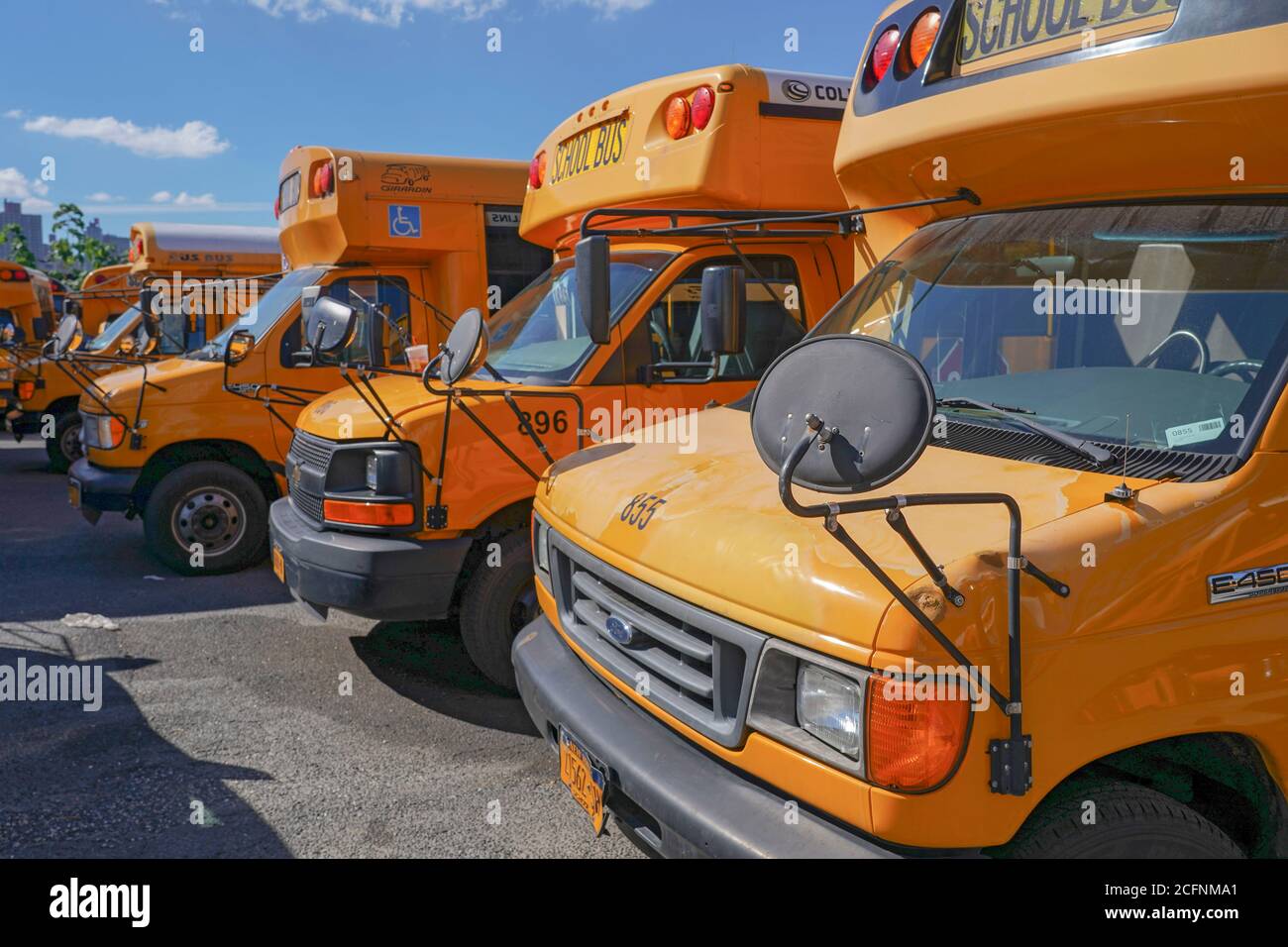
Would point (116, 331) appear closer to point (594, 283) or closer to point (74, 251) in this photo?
point (594, 283)

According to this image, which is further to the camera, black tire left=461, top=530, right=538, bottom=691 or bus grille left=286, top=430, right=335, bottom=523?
bus grille left=286, top=430, right=335, bottom=523

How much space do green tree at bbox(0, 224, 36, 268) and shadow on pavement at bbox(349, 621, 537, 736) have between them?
98.9 feet

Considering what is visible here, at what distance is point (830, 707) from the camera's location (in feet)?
7.27

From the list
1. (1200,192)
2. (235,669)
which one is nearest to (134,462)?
(235,669)

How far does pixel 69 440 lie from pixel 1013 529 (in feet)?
45.2

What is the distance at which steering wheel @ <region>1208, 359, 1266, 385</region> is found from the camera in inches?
93.2

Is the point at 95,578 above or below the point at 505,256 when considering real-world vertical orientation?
below

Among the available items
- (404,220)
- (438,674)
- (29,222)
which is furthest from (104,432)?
(29,222)

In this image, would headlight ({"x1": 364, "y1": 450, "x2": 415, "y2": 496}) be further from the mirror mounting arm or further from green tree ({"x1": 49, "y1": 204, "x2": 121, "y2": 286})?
green tree ({"x1": 49, "y1": 204, "x2": 121, "y2": 286})
